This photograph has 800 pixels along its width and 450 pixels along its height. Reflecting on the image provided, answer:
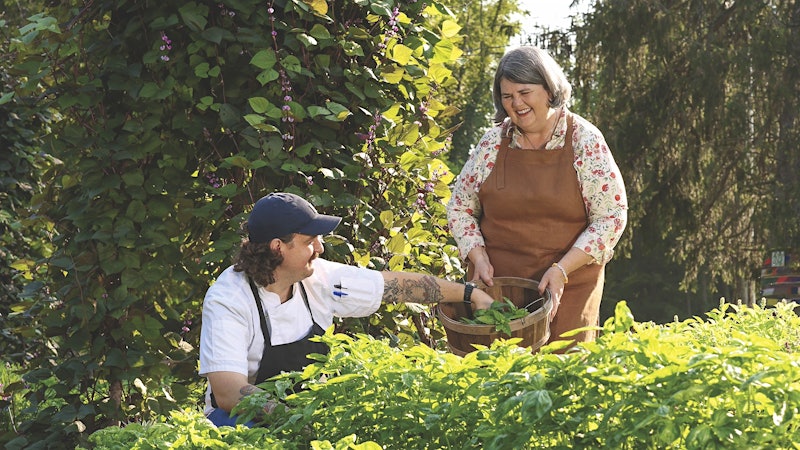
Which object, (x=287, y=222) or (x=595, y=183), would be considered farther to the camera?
(x=595, y=183)

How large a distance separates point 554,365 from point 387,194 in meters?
2.84

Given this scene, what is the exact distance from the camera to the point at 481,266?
3869 mm

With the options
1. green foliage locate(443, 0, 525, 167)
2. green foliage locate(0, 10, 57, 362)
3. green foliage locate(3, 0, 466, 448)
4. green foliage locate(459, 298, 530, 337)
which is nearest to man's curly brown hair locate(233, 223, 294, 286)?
green foliage locate(459, 298, 530, 337)

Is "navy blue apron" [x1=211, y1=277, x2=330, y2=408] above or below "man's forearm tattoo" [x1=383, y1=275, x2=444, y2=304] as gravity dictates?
below

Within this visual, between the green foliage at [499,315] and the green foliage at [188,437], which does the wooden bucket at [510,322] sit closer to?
the green foliage at [499,315]

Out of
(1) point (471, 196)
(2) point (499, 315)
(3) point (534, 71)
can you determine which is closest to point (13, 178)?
(1) point (471, 196)

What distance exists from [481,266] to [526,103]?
0.59 metres

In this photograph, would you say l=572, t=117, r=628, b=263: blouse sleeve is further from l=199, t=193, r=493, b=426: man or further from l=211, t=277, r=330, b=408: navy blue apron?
l=211, t=277, r=330, b=408: navy blue apron

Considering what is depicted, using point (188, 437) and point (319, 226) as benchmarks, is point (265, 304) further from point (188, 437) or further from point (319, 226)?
point (188, 437)

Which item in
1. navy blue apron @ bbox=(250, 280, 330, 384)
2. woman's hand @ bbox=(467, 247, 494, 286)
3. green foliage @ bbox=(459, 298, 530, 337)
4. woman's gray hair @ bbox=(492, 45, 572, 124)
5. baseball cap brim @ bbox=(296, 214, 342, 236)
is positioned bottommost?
navy blue apron @ bbox=(250, 280, 330, 384)

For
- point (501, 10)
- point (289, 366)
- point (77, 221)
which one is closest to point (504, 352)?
point (289, 366)

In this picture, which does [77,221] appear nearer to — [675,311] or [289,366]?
[289,366]

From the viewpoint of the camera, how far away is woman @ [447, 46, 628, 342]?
12.3 ft

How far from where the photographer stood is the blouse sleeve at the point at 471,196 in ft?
13.1
